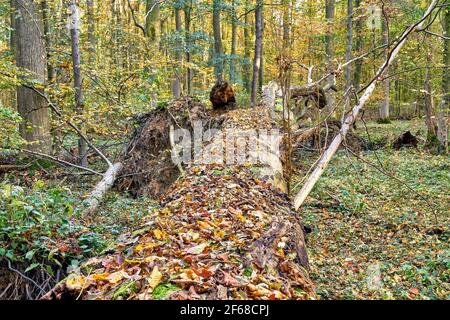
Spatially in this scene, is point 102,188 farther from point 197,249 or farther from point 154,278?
point 154,278

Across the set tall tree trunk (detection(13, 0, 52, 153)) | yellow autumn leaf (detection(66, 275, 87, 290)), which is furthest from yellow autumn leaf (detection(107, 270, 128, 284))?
tall tree trunk (detection(13, 0, 52, 153))

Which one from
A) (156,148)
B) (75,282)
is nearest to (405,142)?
(156,148)

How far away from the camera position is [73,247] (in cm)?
393

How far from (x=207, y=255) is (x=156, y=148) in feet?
20.2

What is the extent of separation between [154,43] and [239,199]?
8925 millimetres

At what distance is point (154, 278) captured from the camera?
225 cm

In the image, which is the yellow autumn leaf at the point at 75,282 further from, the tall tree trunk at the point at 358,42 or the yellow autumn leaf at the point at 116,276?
the tall tree trunk at the point at 358,42

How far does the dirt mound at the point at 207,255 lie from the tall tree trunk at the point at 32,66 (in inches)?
242

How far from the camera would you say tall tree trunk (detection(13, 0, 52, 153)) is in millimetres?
8516

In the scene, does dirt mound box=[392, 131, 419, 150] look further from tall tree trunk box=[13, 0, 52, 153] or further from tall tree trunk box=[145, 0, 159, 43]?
tall tree trunk box=[13, 0, 52, 153]

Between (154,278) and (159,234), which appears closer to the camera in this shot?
Result: (154,278)

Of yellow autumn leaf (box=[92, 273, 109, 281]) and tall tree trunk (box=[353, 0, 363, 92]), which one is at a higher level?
tall tree trunk (box=[353, 0, 363, 92])

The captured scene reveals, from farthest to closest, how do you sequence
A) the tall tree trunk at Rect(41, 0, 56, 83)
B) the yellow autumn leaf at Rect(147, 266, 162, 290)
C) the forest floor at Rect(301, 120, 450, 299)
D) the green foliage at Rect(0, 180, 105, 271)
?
the tall tree trunk at Rect(41, 0, 56, 83), the forest floor at Rect(301, 120, 450, 299), the green foliage at Rect(0, 180, 105, 271), the yellow autumn leaf at Rect(147, 266, 162, 290)

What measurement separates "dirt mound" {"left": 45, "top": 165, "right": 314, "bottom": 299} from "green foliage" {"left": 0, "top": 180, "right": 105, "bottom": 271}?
3.29ft
